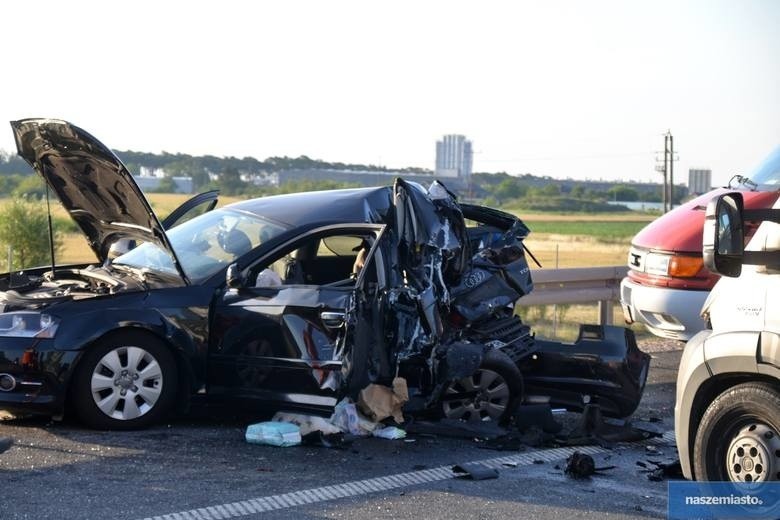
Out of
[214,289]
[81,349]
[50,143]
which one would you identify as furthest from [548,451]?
[50,143]

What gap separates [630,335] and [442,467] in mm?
2356

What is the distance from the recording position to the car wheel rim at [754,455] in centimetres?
471

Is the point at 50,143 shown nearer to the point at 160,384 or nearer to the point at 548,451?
the point at 160,384

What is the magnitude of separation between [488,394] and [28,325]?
124 inches

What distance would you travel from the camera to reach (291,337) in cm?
686

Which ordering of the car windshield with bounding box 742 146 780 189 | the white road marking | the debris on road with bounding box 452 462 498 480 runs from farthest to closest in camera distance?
the car windshield with bounding box 742 146 780 189 → the debris on road with bounding box 452 462 498 480 → the white road marking

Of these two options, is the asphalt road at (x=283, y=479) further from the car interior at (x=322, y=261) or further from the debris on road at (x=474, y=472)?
the car interior at (x=322, y=261)

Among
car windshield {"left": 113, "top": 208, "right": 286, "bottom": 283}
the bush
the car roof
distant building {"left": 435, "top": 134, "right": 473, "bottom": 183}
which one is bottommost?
the bush

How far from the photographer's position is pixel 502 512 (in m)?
5.31

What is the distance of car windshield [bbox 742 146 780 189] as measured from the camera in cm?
951

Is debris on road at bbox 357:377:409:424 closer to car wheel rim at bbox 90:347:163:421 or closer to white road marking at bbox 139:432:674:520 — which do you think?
white road marking at bbox 139:432:674:520

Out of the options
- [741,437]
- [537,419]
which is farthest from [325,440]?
[741,437]

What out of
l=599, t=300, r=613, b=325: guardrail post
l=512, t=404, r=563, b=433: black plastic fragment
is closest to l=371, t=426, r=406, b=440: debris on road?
l=512, t=404, r=563, b=433: black plastic fragment

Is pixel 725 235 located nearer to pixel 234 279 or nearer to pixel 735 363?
pixel 735 363
